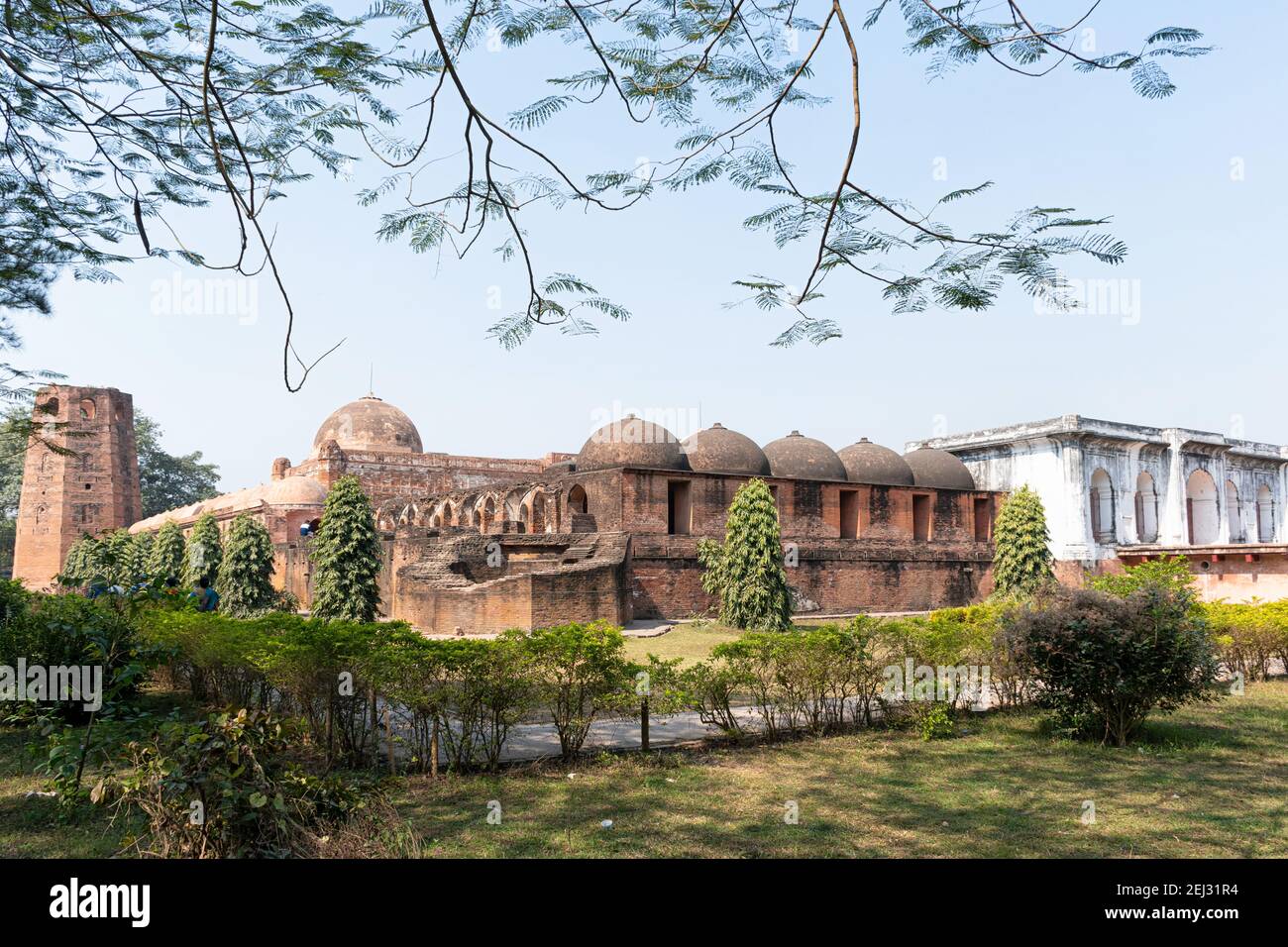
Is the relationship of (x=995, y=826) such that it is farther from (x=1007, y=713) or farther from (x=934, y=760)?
(x=1007, y=713)

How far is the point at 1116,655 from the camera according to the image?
21.3 feet

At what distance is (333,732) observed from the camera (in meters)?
5.79

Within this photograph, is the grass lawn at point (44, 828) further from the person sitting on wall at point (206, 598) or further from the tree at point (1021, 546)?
the tree at point (1021, 546)

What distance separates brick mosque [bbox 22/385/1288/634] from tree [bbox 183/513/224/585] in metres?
1.99

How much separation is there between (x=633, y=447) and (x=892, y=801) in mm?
16348

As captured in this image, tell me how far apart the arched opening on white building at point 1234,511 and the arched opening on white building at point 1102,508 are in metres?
6.04

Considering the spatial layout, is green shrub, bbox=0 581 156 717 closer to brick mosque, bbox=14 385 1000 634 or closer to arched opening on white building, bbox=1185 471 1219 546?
brick mosque, bbox=14 385 1000 634

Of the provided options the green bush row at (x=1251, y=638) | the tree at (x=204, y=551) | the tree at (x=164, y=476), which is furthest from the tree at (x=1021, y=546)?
the tree at (x=164, y=476)

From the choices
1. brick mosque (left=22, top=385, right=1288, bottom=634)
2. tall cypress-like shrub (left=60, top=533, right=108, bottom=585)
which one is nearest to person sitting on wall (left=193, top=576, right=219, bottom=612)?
brick mosque (left=22, top=385, right=1288, bottom=634)

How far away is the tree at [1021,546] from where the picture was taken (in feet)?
71.4

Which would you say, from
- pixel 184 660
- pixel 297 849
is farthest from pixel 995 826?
pixel 184 660

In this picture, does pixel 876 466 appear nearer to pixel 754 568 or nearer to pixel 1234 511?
pixel 754 568

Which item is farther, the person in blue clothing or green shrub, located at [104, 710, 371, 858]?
the person in blue clothing

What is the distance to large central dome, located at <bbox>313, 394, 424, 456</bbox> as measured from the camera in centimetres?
3425
